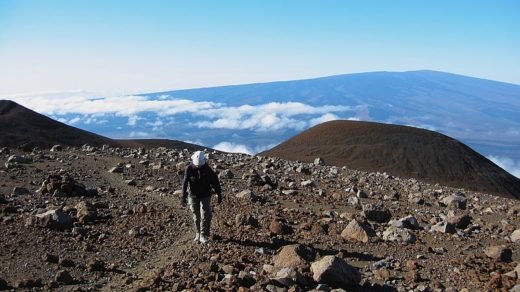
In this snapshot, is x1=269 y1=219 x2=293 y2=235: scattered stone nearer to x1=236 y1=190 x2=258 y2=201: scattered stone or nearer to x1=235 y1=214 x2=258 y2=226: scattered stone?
x1=235 y1=214 x2=258 y2=226: scattered stone

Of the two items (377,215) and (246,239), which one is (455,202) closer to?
(377,215)

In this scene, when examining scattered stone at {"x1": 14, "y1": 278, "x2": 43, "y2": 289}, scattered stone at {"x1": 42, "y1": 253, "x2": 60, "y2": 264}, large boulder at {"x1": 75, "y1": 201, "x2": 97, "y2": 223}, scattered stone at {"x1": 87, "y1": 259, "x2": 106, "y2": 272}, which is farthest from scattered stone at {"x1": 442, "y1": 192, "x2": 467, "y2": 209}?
scattered stone at {"x1": 14, "y1": 278, "x2": 43, "y2": 289}

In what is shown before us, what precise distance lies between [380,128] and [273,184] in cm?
5331

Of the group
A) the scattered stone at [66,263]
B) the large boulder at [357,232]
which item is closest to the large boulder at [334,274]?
the large boulder at [357,232]

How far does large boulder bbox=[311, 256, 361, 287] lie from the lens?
662 centimetres

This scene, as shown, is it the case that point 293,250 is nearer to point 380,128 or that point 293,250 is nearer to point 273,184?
point 273,184

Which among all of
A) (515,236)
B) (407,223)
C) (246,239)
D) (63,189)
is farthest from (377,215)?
(63,189)

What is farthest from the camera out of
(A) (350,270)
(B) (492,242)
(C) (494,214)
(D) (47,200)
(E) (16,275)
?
(C) (494,214)

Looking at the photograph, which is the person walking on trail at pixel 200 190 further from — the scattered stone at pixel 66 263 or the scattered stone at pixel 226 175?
the scattered stone at pixel 226 175

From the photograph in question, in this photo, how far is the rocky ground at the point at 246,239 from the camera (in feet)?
23.0

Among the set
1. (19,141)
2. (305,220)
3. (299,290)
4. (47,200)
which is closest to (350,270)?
(299,290)

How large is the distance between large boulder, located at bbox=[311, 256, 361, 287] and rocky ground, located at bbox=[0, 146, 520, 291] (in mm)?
16

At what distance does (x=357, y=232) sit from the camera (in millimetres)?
9602

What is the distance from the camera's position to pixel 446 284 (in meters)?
7.14
